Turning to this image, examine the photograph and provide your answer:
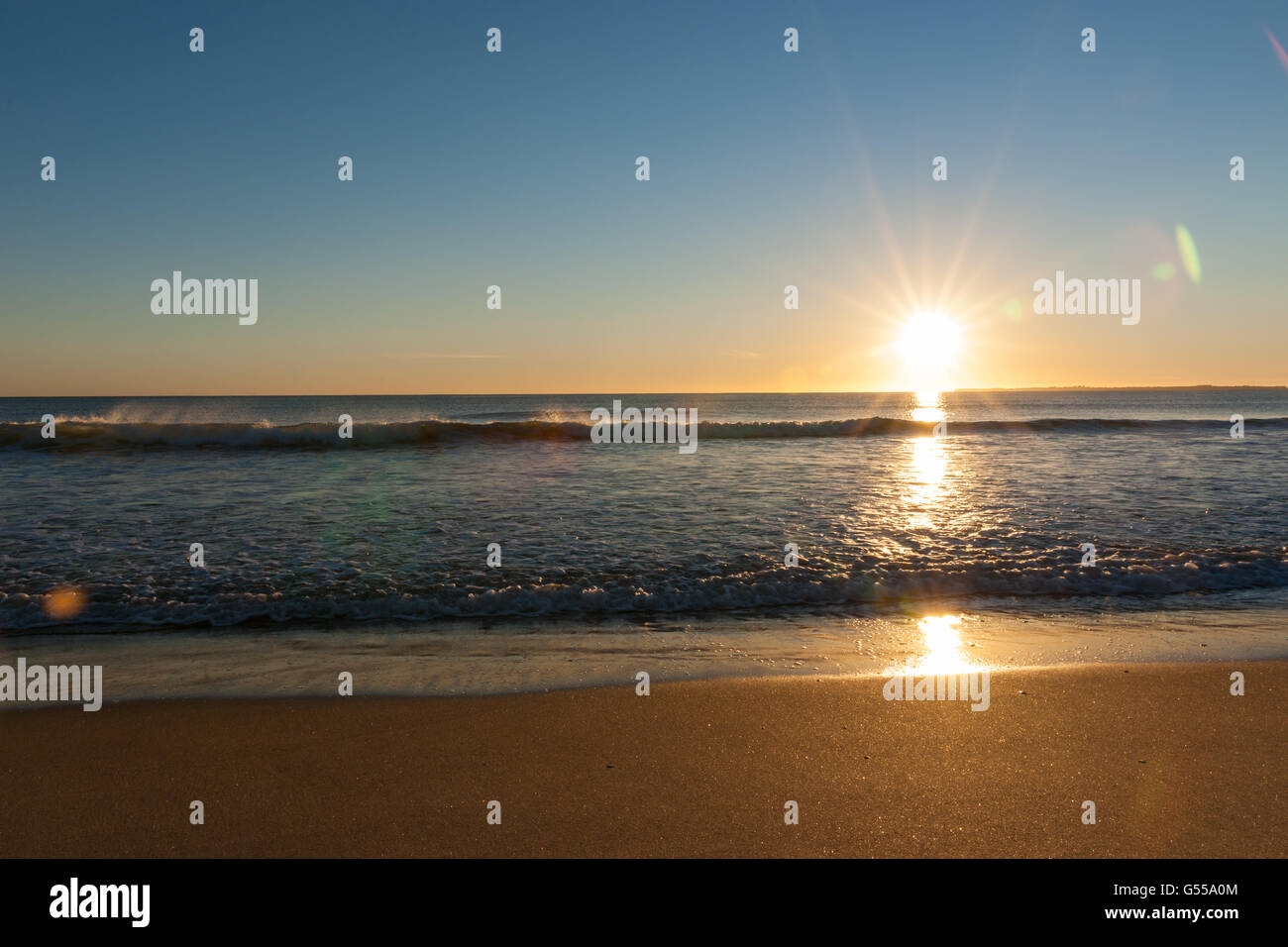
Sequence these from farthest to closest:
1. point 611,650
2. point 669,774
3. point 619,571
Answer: point 619,571 < point 611,650 < point 669,774

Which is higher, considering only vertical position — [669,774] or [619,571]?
[619,571]

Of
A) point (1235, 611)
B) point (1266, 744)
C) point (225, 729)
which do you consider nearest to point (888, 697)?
point (1266, 744)

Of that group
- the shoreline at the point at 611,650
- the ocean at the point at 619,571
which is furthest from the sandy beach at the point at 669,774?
the ocean at the point at 619,571

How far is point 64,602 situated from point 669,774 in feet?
21.9

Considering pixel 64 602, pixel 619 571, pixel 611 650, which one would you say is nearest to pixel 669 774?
pixel 611 650

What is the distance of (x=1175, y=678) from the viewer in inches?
196

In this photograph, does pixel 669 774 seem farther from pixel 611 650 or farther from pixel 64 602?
pixel 64 602

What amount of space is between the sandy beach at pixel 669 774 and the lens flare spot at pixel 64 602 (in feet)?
8.71

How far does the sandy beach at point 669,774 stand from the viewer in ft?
10.1

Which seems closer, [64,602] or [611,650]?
[611,650]

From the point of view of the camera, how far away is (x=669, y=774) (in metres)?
3.65

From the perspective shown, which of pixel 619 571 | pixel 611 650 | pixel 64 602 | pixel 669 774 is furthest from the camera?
pixel 619 571
